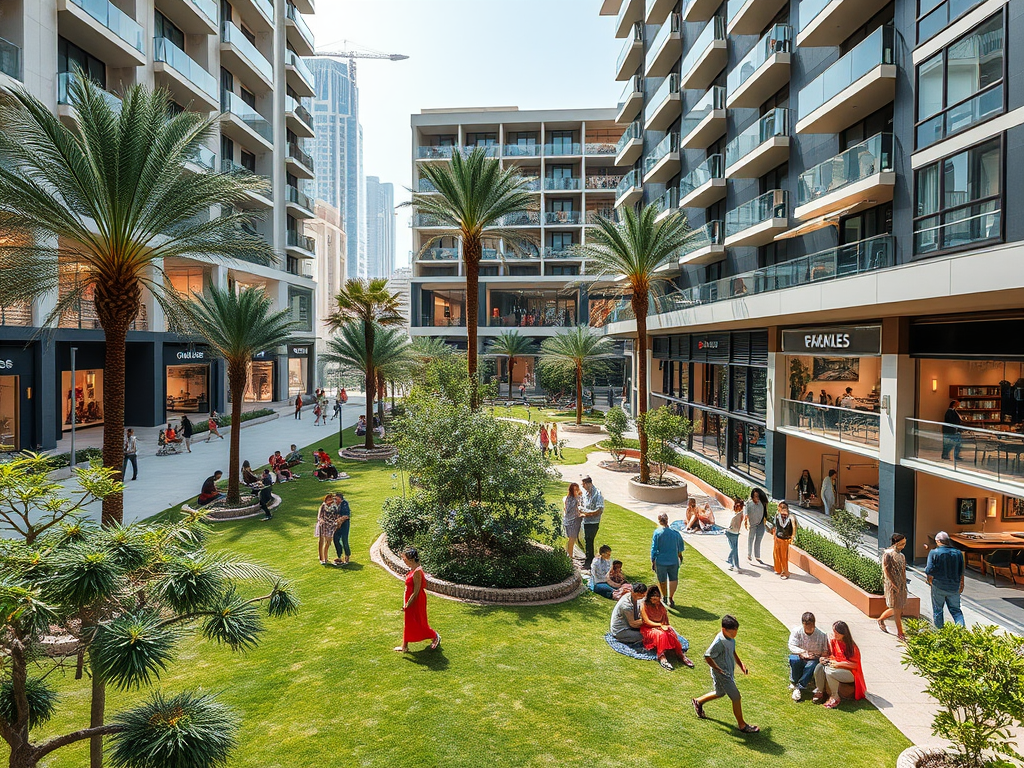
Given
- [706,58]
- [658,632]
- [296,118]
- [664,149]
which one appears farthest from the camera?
[296,118]

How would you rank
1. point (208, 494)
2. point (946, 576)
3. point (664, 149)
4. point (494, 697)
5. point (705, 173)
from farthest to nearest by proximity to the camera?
point (664, 149), point (705, 173), point (208, 494), point (946, 576), point (494, 697)

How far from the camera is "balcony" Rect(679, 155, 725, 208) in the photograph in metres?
26.1

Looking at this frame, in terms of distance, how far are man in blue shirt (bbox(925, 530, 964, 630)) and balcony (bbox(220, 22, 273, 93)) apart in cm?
4587

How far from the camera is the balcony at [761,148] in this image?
21.0 meters

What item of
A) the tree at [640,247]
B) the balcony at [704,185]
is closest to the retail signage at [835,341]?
the tree at [640,247]

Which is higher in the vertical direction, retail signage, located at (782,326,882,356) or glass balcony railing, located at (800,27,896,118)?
glass balcony railing, located at (800,27,896,118)

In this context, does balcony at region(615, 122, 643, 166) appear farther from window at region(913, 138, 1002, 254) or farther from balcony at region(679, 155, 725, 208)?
window at region(913, 138, 1002, 254)

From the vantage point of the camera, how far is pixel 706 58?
2669cm

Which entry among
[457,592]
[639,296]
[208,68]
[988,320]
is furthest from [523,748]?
[208,68]

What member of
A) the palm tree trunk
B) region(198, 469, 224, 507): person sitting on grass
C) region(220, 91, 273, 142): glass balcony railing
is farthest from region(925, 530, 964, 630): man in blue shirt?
region(220, 91, 273, 142): glass balcony railing

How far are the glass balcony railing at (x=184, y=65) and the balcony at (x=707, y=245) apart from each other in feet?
94.0

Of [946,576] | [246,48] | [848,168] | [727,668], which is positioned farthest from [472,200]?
[246,48]

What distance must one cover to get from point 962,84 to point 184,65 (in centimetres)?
3629

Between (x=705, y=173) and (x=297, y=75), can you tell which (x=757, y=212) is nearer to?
(x=705, y=173)
